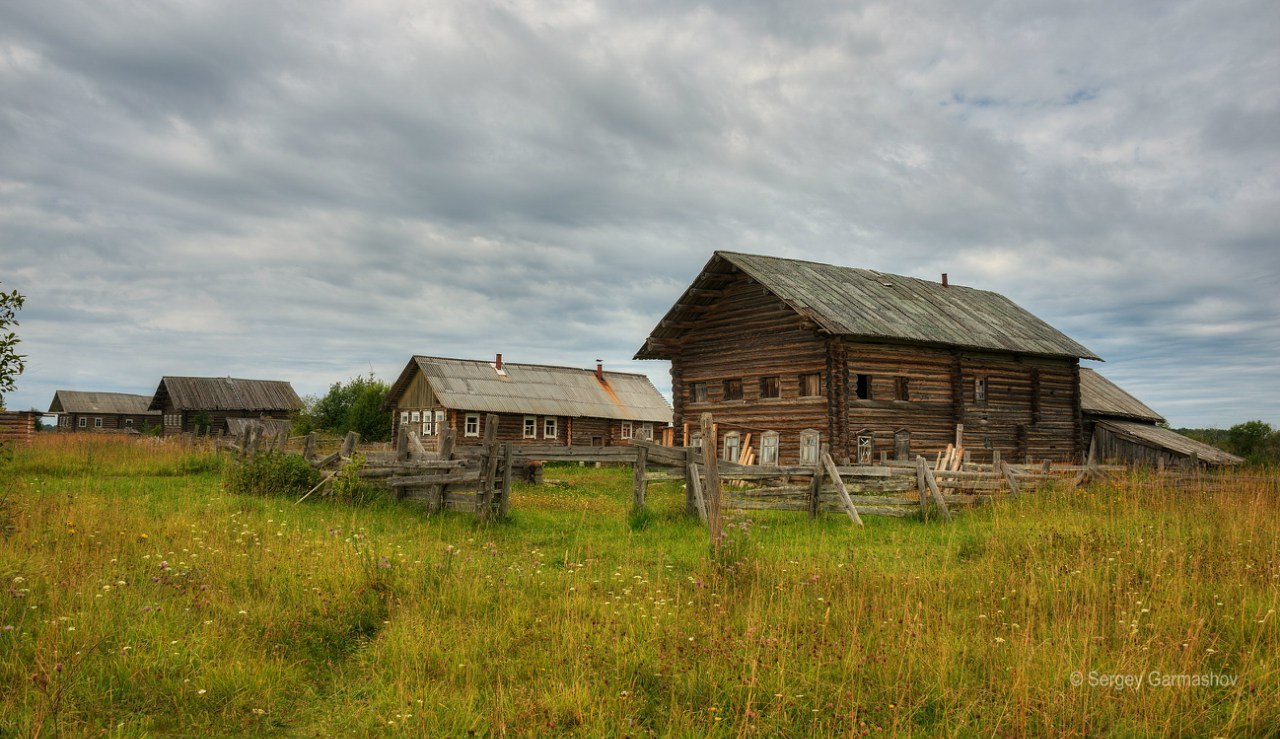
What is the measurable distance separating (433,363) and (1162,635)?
40461 millimetres

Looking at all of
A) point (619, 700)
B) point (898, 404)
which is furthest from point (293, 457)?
point (898, 404)

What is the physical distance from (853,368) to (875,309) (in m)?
3.31

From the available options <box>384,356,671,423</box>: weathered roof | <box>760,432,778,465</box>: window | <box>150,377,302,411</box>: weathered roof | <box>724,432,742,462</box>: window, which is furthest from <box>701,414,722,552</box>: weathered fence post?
<box>150,377,302,411</box>: weathered roof

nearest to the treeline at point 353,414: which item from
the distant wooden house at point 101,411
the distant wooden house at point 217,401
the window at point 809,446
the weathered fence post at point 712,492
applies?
the distant wooden house at point 217,401

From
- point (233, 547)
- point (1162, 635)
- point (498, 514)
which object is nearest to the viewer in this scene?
point (1162, 635)

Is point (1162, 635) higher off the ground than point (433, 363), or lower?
lower

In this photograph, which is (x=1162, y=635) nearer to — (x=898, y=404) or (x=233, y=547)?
(x=233, y=547)

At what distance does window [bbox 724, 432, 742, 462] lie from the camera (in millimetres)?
27547

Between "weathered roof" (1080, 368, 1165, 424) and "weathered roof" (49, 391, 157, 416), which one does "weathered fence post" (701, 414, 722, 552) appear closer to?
"weathered roof" (1080, 368, 1165, 424)

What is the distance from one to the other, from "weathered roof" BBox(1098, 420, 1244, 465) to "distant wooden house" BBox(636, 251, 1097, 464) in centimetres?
251

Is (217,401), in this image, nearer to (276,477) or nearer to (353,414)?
(353,414)

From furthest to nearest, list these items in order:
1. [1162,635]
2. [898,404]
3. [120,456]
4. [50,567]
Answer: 1. [898,404]
2. [120,456]
3. [50,567]
4. [1162,635]

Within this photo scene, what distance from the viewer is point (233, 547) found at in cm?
952

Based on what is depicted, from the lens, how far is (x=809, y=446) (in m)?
25.0
